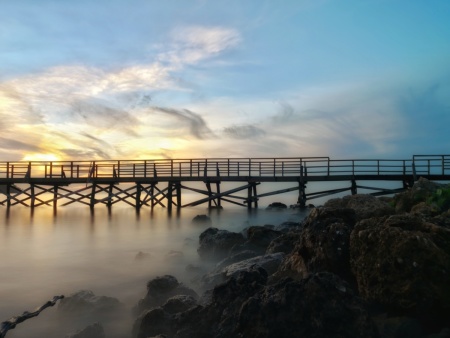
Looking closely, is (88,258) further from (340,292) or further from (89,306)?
(340,292)

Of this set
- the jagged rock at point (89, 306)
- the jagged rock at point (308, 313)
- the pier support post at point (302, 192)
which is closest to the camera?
the jagged rock at point (308, 313)

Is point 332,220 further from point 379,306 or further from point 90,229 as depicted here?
point 90,229

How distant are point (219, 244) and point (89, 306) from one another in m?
4.92

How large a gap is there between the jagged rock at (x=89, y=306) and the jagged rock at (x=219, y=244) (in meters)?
4.23

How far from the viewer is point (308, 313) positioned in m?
3.79

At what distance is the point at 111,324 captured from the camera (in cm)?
686

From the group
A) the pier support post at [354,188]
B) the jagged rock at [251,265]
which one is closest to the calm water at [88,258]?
the jagged rock at [251,265]

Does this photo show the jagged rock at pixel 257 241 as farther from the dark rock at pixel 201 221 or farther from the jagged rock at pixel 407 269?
the dark rock at pixel 201 221

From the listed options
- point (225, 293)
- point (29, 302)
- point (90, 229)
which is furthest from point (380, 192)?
point (225, 293)

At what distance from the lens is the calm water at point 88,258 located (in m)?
8.94

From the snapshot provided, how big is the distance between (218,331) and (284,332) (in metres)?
0.92

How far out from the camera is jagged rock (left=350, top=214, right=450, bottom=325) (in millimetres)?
4055

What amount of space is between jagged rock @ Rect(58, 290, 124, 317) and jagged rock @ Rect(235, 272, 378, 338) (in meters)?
4.24

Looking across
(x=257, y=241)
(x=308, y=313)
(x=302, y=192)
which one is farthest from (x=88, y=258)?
(x=302, y=192)
